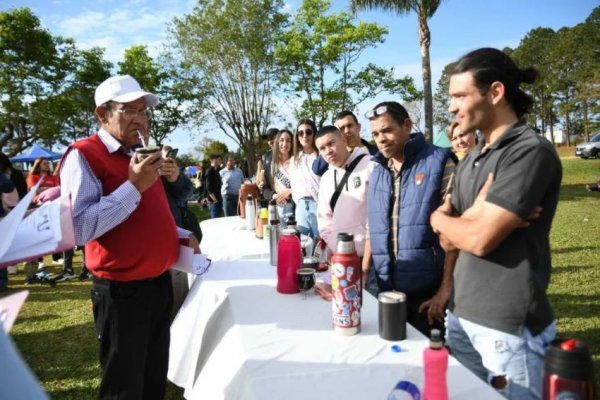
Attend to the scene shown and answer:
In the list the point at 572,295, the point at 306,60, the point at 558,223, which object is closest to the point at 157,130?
the point at 306,60

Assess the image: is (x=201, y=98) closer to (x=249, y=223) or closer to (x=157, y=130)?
(x=157, y=130)

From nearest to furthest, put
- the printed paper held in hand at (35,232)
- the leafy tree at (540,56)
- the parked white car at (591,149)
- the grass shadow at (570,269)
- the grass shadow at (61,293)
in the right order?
the printed paper held in hand at (35,232), the grass shadow at (570,269), the grass shadow at (61,293), the parked white car at (591,149), the leafy tree at (540,56)

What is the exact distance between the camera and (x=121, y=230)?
1926mm

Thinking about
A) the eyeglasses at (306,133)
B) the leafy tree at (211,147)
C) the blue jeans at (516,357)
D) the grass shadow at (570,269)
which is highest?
the leafy tree at (211,147)

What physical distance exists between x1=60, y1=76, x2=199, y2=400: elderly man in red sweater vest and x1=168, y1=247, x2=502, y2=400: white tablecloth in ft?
1.16

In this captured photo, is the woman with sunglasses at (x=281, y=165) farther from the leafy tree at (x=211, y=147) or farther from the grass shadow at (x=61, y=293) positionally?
the leafy tree at (x=211, y=147)

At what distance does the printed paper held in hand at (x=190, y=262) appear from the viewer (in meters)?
2.30

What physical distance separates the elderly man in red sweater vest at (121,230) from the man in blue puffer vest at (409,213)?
1.27m

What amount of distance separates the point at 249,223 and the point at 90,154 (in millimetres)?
2614

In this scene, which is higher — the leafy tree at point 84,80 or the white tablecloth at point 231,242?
the leafy tree at point 84,80

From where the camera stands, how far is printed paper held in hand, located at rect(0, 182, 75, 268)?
74 cm

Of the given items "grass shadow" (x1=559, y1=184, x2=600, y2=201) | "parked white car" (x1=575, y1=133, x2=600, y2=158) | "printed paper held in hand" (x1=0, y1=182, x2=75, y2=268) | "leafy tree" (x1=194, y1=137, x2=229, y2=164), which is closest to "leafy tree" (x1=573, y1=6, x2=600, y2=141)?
"parked white car" (x1=575, y1=133, x2=600, y2=158)

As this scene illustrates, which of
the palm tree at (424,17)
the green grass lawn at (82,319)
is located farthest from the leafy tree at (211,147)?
the green grass lawn at (82,319)

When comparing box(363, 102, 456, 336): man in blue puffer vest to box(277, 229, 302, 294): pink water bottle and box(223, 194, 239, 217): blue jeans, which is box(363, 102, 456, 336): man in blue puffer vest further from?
box(223, 194, 239, 217): blue jeans
